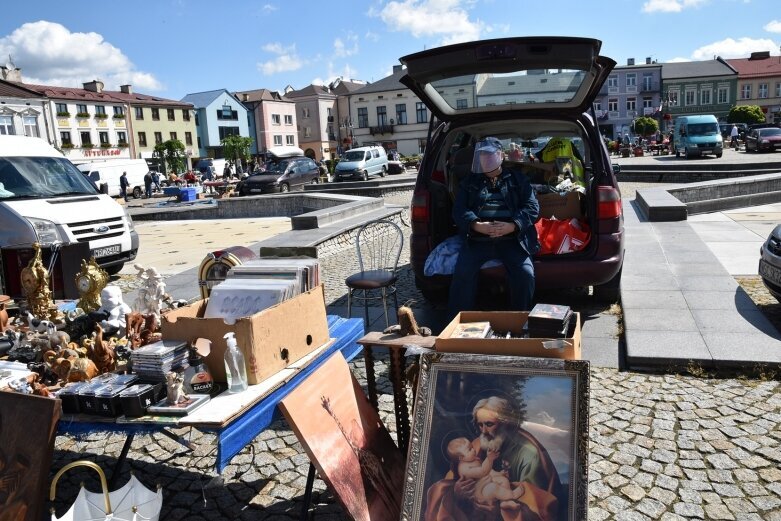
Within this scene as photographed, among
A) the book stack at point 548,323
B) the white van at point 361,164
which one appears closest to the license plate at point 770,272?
the book stack at point 548,323

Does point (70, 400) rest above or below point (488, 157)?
below

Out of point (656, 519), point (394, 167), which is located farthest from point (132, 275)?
point (394, 167)

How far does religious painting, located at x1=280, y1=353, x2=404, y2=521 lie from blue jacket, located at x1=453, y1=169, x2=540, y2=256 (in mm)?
2054

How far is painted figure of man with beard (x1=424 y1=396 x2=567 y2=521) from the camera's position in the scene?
6.73ft

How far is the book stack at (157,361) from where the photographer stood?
258 centimetres

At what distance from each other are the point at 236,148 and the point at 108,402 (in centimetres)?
5898

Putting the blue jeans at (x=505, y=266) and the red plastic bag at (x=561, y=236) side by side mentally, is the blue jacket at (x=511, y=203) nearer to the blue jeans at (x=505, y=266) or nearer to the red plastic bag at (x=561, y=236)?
the blue jeans at (x=505, y=266)

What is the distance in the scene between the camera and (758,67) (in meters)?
73.0

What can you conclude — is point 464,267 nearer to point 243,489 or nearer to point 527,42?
point 527,42

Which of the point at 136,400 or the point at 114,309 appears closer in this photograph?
the point at 136,400

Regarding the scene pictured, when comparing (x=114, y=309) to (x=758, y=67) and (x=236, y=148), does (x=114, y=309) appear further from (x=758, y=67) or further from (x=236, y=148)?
(x=758, y=67)

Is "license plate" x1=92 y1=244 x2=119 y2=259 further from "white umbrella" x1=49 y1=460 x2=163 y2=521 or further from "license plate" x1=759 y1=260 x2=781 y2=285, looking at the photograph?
"license plate" x1=759 y1=260 x2=781 y2=285

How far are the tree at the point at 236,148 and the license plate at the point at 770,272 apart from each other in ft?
185

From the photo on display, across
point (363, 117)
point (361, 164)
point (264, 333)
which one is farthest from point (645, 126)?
point (264, 333)
